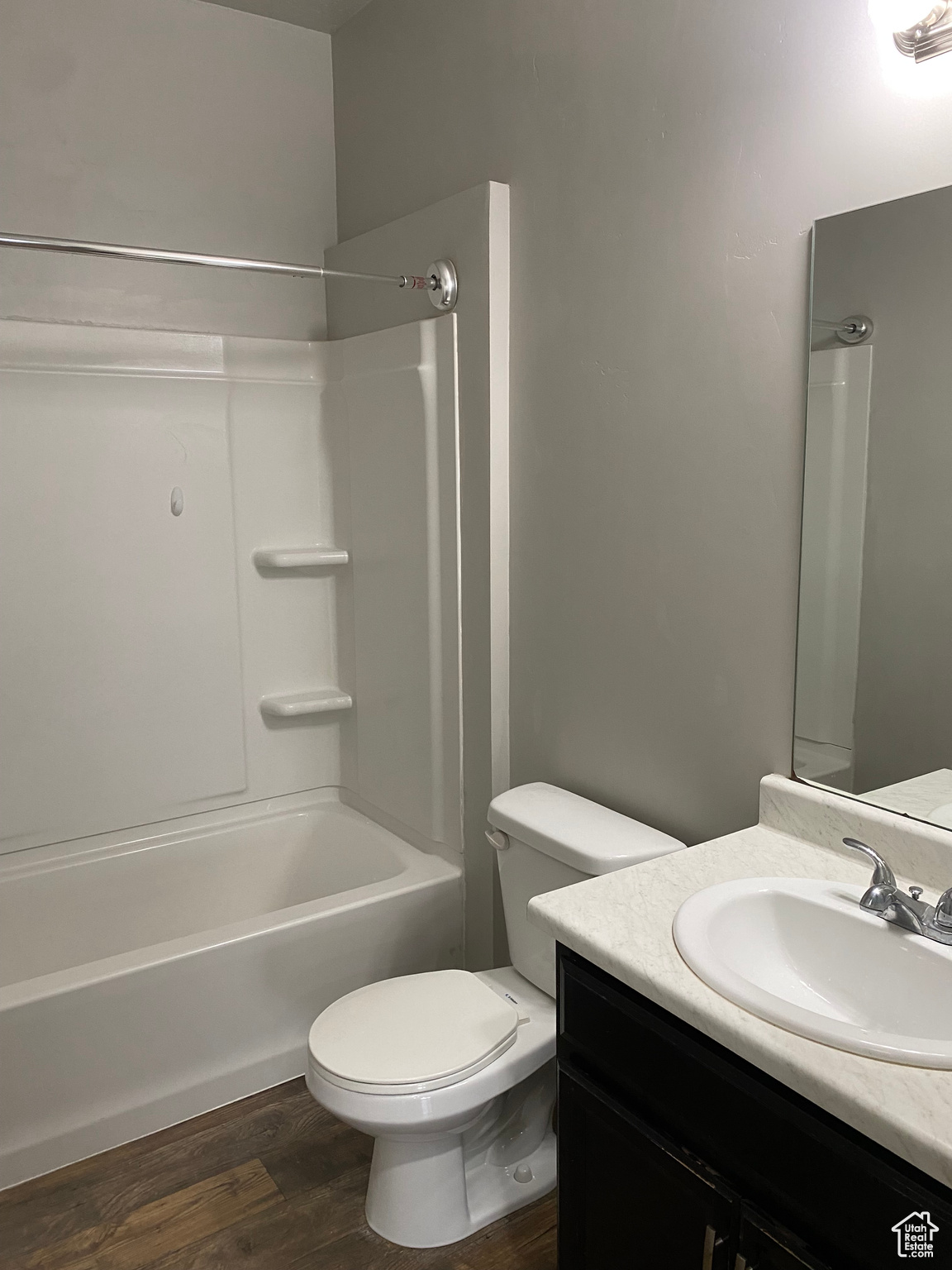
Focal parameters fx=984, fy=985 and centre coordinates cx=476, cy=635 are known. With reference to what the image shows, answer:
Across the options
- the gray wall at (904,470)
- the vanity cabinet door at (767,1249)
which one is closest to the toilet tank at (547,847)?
the gray wall at (904,470)

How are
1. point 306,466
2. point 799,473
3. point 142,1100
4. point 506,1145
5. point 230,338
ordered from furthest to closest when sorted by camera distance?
1. point 306,466
2. point 230,338
3. point 142,1100
4. point 506,1145
5. point 799,473

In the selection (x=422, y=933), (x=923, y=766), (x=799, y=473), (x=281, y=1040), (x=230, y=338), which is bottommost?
(x=281, y=1040)

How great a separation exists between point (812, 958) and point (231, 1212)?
1303mm

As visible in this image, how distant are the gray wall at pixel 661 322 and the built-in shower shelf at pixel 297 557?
70cm

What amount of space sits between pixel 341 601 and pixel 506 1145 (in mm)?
1531

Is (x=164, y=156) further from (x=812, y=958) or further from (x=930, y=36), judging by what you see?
(x=812, y=958)

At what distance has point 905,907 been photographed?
1.28 m

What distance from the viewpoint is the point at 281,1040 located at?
2.30 m

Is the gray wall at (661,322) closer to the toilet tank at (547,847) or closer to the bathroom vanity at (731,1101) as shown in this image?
the toilet tank at (547,847)

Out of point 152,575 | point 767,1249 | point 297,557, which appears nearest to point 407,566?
point 297,557

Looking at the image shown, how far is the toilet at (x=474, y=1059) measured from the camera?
1705 mm

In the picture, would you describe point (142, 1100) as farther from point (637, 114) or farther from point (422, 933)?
point (637, 114)

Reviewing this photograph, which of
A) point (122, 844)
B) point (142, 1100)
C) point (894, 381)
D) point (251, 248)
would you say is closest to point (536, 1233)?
point (142, 1100)

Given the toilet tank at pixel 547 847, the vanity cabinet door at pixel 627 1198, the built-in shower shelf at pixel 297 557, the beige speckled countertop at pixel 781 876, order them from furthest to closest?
the built-in shower shelf at pixel 297 557 → the toilet tank at pixel 547 847 → the vanity cabinet door at pixel 627 1198 → the beige speckled countertop at pixel 781 876
